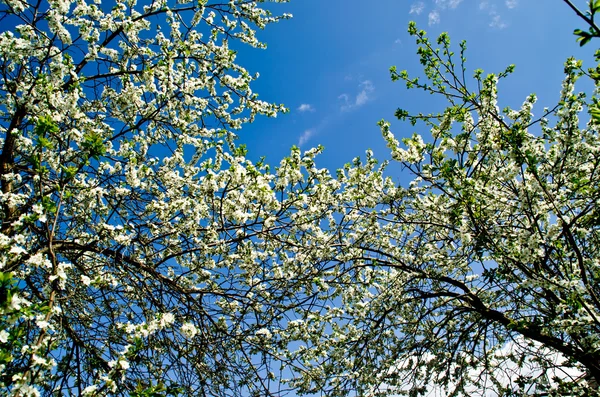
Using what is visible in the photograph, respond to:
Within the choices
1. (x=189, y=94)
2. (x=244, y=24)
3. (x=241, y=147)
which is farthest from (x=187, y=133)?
(x=244, y=24)

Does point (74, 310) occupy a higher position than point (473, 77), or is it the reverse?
point (473, 77)

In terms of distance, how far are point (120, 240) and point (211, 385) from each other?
6.65 feet

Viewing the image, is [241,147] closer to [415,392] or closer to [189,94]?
[189,94]

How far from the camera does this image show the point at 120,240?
4547mm

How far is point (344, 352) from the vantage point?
6129 millimetres

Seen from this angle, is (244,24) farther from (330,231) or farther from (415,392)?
(415,392)

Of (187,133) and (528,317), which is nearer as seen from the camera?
(528,317)

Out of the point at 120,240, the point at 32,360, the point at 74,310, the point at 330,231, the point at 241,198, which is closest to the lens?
the point at 32,360

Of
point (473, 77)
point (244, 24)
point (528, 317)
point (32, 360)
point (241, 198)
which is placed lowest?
point (32, 360)

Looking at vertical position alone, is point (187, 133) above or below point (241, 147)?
above

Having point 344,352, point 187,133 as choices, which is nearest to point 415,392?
point 344,352

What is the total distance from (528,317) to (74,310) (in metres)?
5.46

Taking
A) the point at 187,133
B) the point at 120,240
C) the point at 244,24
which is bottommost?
the point at 120,240

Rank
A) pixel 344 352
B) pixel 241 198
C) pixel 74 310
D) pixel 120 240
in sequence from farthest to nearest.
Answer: pixel 344 352, pixel 241 198, pixel 120 240, pixel 74 310
